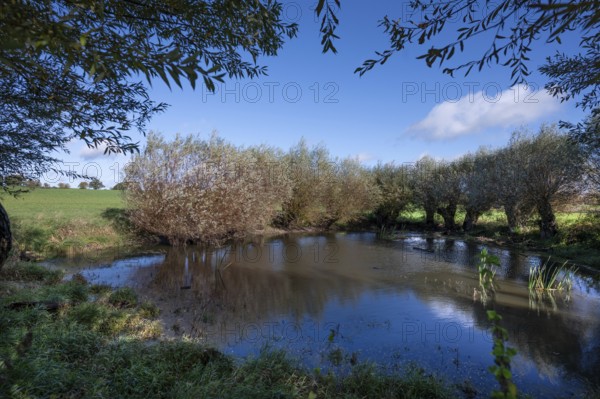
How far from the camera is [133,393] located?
397cm

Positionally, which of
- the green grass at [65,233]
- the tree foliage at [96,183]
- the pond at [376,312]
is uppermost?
the tree foliage at [96,183]

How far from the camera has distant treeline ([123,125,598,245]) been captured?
17359 millimetres

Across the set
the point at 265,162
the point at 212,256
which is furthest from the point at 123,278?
the point at 265,162

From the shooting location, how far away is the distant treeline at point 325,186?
57.0ft

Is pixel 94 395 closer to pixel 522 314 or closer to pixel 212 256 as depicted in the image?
pixel 522 314

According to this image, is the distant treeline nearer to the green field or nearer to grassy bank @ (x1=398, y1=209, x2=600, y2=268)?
grassy bank @ (x1=398, y1=209, x2=600, y2=268)

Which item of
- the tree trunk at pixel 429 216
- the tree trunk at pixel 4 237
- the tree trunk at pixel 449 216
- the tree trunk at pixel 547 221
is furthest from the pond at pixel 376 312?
the tree trunk at pixel 429 216

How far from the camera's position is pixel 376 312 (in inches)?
370

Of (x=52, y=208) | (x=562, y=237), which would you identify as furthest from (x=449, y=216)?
(x=52, y=208)

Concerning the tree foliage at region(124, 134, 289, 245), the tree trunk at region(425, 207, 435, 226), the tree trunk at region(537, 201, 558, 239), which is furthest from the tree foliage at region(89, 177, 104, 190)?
the tree trunk at region(425, 207, 435, 226)

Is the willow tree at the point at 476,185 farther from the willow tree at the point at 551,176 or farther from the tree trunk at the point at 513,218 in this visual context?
the willow tree at the point at 551,176

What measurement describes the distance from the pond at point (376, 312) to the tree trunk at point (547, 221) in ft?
18.3

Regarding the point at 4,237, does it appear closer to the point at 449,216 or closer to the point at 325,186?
the point at 325,186

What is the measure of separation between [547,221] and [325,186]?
1652cm
